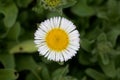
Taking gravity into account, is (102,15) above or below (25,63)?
above

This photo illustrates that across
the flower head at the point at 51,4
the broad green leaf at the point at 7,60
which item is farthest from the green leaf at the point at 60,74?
the flower head at the point at 51,4

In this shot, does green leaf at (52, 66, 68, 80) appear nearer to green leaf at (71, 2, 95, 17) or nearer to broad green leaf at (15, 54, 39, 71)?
broad green leaf at (15, 54, 39, 71)

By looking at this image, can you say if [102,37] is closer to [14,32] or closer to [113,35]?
[113,35]

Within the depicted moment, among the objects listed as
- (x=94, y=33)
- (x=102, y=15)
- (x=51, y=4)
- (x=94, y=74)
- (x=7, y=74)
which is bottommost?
(x=94, y=74)

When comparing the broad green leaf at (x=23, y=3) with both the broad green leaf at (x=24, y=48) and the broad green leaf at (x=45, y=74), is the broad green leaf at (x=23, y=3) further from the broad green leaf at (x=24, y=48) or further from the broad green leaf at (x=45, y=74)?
the broad green leaf at (x=45, y=74)

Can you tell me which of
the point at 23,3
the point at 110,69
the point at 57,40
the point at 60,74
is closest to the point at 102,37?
the point at 110,69

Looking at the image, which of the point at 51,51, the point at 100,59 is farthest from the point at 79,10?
the point at 51,51
